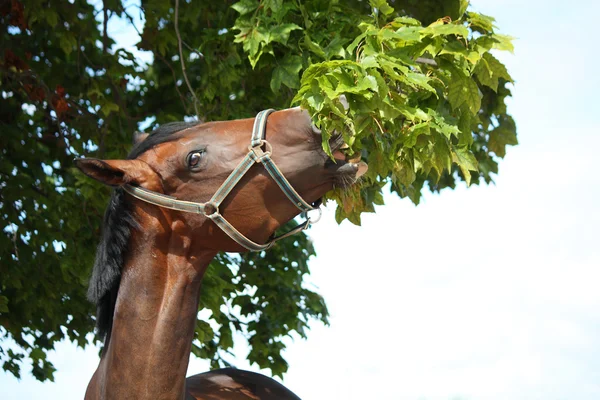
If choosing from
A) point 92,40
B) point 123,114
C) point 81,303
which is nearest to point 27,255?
point 81,303

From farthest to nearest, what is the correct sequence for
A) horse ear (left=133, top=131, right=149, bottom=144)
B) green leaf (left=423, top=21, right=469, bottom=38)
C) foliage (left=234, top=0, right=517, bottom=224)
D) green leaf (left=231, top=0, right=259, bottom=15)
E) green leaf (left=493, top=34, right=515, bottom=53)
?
green leaf (left=231, top=0, right=259, bottom=15)
horse ear (left=133, top=131, right=149, bottom=144)
green leaf (left=493, top=34, right=515, bottom=53)
green leaf (left=423, top=21, right=469, bottom=38)
foliage (left=234, top=0, right=517, bottom=224)

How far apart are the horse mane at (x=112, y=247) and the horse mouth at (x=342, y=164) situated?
0.57 m

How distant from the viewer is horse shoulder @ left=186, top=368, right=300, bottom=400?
146 inches

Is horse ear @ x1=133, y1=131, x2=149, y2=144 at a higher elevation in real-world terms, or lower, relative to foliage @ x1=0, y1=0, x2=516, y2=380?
lower

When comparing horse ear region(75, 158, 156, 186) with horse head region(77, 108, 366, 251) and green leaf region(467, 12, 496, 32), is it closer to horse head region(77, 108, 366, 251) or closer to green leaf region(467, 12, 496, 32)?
horse head region(77, 108, 366, 251)

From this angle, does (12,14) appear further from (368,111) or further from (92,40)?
(368,111)

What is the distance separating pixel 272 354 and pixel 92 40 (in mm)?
3035

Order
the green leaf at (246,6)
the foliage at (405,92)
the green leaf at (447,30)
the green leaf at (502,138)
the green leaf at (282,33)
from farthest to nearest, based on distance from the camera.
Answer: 1. the green leaf at (502,138)
2. the green leaf at (246,6)
3. the green leaf at (282,33)
4. the green leaf at (447,30)
5. the foliage at (405,92)

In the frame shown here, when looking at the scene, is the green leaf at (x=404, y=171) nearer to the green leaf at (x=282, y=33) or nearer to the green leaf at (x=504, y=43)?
the green leaf at (x=504, y=43)

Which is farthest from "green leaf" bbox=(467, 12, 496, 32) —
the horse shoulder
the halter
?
the horse shoulder

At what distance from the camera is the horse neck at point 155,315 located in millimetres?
Answer: 2742

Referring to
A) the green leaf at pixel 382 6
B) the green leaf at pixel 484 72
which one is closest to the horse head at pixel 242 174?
the green leaf at pixel 484 72

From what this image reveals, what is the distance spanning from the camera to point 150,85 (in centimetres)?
720

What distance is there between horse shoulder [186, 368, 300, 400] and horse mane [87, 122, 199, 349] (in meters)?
0.69
